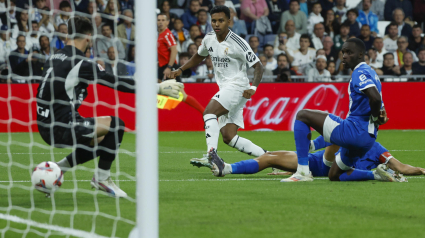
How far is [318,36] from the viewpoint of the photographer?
15.2 meters

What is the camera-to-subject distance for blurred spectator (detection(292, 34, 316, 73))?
1450cm

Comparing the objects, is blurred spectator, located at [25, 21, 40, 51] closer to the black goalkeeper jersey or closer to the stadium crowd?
the stadium crowd

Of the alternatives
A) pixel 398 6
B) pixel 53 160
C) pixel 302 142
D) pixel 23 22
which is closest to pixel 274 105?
pixel 398 6

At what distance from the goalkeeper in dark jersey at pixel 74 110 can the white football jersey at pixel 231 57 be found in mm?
2260

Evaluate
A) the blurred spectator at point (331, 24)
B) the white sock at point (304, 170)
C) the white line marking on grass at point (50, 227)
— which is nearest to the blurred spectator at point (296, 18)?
the blurred spectator at point (331, 24)

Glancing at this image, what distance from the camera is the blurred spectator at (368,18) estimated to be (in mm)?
15969

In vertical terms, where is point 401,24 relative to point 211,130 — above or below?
above

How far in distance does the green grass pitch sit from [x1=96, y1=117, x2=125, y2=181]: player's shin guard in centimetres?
21

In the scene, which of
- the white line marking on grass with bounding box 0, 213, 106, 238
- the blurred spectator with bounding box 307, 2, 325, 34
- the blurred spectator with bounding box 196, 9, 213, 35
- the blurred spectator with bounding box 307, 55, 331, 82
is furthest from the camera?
the blurred spectator with bounding box 307, 2, 325, 34

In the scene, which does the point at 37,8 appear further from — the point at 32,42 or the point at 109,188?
the point at 109,188

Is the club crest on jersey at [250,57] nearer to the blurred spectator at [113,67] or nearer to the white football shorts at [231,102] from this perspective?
the white football shorts at [231,102]

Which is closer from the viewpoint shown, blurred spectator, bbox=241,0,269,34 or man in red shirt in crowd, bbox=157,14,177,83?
man in red shirt in crowd, bbox=157,14,177,83

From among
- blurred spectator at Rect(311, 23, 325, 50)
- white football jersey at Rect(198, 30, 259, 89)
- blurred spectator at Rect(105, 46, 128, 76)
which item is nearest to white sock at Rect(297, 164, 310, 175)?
white football jersey at Rect(198, 30, 259, 89)

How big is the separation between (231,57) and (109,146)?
2429mm
